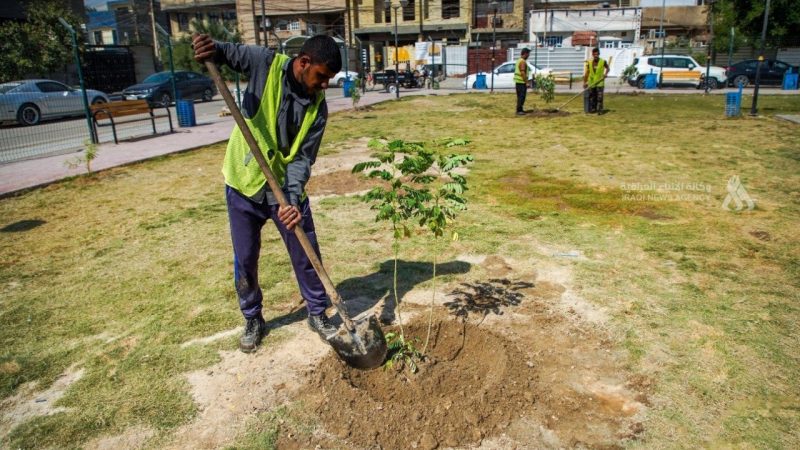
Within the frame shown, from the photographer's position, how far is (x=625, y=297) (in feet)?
13.5

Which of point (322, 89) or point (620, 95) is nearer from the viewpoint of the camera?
point (322, 89)

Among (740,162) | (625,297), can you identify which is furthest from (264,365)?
(740,162)

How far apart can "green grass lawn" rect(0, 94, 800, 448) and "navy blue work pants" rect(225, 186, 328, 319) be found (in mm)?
460

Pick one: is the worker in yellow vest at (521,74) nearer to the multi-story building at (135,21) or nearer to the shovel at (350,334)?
the shovel at (350,334)

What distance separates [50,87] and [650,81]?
76.2ft

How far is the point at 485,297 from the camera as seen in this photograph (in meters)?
4.14

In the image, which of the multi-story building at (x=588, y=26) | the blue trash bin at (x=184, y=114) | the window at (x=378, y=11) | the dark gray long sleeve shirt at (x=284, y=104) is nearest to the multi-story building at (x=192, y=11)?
the window at (x=378, y=11)

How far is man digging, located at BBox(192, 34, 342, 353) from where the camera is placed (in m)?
3.05

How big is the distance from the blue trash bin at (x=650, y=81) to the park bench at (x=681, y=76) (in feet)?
2.19

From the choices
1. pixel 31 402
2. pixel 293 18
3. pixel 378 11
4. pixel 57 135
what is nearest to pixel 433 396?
pixel 31 402

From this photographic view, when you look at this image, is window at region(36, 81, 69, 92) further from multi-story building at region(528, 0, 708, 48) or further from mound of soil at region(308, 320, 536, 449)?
multi-story building at region(528, 0, 708, 48)

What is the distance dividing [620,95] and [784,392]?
2082 centimetres

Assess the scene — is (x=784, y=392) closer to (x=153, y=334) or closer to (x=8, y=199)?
(x=153, y=334)

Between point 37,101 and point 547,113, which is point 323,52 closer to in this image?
point 547,113
